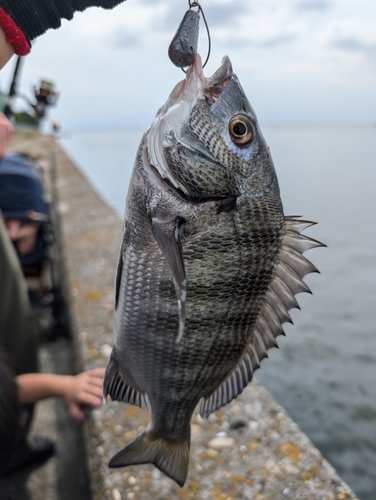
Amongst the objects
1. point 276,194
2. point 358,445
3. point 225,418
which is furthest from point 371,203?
point 276,194

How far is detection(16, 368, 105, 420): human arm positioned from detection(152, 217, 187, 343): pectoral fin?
1085 mm

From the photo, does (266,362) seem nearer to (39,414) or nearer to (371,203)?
(39,414)

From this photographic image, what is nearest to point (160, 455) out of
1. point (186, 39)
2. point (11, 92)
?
point (186, 39)

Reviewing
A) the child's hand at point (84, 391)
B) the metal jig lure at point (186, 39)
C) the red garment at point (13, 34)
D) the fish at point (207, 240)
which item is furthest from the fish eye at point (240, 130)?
the child's hand at point (84, 391)

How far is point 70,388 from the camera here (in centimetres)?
228

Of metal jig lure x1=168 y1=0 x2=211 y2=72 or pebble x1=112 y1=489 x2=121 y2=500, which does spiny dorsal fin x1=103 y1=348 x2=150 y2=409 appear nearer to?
pebble x1=112 y1=489 x2=121 y2=500

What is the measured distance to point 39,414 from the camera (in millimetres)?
3090

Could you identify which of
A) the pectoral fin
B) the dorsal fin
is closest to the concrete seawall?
the dorsal fin

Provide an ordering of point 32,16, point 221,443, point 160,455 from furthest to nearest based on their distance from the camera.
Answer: point 221,443 → point 160,455 → point 32,16

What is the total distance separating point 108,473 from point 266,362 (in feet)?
8.11

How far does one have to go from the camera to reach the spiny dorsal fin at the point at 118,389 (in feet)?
4.94

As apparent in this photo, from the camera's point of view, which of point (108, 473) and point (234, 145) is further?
point (108, 473)

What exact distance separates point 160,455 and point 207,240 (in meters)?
0.85

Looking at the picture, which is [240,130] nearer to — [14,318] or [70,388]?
[70,388]
